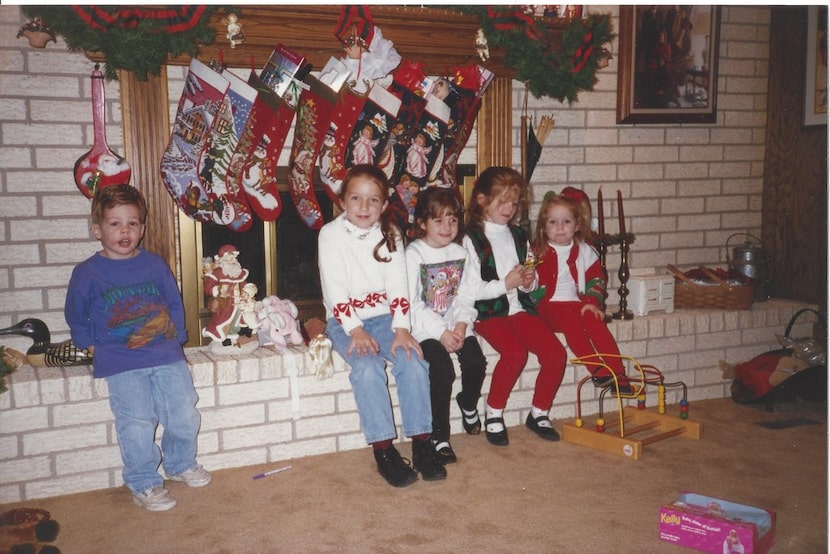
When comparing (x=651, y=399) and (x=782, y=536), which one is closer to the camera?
(x=782, y=536)

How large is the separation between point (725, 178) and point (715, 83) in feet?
1.66

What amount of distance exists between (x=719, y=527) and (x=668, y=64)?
248 centimetres

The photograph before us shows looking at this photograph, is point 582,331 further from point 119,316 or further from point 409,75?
point 119,316

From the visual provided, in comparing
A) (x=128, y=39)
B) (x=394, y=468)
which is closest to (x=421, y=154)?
(x=128, y=39)

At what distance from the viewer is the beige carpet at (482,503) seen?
2184 mm

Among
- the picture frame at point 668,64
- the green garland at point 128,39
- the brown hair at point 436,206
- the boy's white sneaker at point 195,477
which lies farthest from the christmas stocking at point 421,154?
the boy's white sneaker at point 195,477

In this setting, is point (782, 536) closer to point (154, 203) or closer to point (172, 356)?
point (172, 356)

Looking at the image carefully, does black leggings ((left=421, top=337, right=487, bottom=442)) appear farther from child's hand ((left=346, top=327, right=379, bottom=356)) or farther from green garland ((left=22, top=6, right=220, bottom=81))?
green garland ((left=22, top=6, right=220, bottom=81))

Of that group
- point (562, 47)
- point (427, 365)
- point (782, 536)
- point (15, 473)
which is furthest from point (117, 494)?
point (562, 47)

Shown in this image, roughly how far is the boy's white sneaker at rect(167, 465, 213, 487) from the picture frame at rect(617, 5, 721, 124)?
2540mm

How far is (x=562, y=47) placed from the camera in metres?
3.42

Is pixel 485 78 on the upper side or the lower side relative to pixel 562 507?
upper

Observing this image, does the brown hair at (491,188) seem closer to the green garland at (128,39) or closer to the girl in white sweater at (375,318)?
the girl in white sweater at (375,318)

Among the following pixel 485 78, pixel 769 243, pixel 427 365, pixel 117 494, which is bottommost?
pixel 117 494
